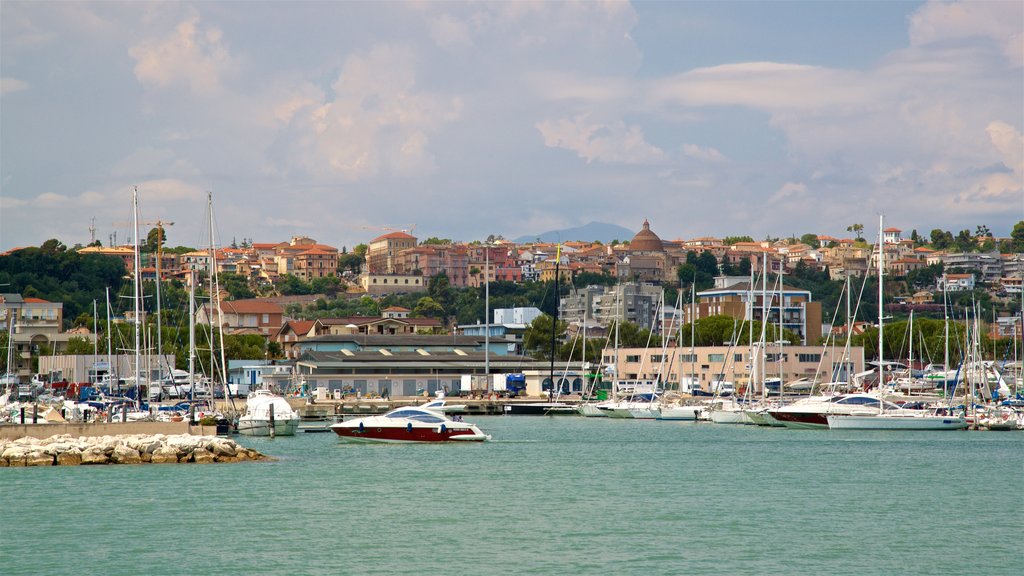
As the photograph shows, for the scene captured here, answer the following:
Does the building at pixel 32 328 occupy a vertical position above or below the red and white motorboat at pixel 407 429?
above

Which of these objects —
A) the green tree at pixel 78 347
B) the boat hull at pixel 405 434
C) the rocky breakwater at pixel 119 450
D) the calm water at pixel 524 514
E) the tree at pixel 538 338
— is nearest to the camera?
the calm water at pixel 524 514

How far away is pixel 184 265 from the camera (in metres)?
196

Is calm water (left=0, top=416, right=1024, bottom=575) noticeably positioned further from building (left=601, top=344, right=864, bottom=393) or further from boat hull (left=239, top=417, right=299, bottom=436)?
building (left=601, top=344, right=864, bottom=393)

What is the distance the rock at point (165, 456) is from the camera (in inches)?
1483

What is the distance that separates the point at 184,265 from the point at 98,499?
560 feet

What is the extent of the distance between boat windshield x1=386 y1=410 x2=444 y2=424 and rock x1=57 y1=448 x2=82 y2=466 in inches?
475

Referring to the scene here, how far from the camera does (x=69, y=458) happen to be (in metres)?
37.0

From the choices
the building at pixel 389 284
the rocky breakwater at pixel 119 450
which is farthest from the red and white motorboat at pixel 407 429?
the building at pixel 389 284

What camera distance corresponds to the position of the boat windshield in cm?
4631

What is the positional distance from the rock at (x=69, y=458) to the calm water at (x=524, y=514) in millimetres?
644

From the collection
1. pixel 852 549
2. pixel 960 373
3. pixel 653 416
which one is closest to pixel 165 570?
pixel 852 549

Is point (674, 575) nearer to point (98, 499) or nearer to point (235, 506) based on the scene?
point (235, 506)

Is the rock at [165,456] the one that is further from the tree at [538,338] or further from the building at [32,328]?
the tree at [538,338]

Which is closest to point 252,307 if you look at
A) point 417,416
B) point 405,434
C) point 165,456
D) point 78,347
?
point 78,347
